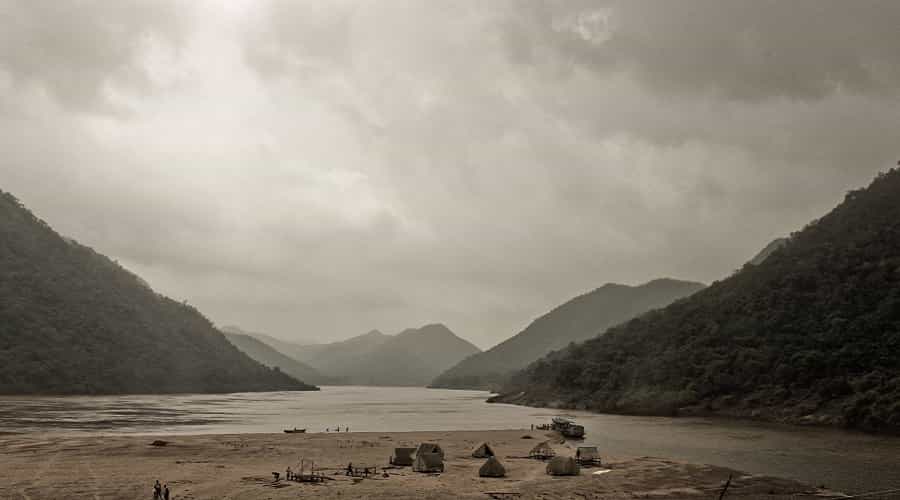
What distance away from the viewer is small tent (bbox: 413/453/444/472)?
62500mm

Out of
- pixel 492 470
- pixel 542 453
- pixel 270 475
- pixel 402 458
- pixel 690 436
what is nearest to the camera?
pixel 270 475

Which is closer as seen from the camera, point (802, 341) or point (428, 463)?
point (428, 463)

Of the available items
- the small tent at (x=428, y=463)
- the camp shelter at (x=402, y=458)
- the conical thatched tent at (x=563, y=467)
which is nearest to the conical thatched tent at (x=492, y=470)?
the small tent at (x=428, y=463)

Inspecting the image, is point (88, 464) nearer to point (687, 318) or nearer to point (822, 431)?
point (822, 431)

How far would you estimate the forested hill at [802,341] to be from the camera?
4916 inches

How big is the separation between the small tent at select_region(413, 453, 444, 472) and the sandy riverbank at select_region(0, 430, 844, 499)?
1185 millimetres

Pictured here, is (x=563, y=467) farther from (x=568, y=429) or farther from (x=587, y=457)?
(x=568, y=429)

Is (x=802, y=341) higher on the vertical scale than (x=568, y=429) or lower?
higher

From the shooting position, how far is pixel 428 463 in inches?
2472

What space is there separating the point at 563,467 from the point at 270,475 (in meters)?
28.2

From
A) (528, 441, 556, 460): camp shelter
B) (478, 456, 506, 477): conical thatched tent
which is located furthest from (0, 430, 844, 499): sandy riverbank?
(528, 441, 556, 460): camp shelter

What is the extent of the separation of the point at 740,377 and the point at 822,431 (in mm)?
44940

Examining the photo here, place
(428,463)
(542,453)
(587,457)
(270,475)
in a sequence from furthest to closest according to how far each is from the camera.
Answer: (542,453) → (587,457) → (428,463) → (270,475)

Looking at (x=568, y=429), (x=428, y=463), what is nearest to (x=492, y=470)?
(x=428, y=463)
